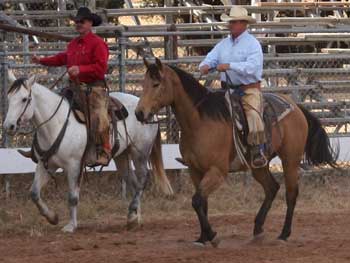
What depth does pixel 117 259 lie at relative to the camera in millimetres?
9320

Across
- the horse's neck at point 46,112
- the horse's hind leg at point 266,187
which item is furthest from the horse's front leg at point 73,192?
the horse's hind leg at point 266,187

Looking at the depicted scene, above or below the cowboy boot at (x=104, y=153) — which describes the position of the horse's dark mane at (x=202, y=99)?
above

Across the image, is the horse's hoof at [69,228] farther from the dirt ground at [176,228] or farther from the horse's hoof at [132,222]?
the horse's hoof at [132,222]

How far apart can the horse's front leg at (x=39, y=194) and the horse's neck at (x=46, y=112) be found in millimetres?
386

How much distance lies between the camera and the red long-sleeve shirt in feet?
37.4

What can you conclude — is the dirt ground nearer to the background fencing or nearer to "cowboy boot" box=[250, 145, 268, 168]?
"cowboy boot" box=[250, 145, 268, 168]

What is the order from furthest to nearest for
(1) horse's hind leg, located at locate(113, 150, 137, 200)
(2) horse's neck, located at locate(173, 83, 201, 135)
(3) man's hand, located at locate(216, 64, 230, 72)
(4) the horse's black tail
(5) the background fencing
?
1. (5) the background fencing
2. (1) horse's hind leg, located at locate(113, 150, 137, 200)
3. (4) the horse's black tail
4. (2) horse's neck, located at locate(173, 83, 201, 135)
5. (3) man's hand, located at locate(216, 64, 230, 72)

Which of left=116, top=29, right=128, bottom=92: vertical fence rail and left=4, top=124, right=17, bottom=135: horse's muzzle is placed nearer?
left=4, top=124, right=17, bottom=135: horse's muzzle

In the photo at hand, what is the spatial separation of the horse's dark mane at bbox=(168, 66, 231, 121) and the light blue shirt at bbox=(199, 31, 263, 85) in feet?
0.89

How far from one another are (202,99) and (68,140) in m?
1.99

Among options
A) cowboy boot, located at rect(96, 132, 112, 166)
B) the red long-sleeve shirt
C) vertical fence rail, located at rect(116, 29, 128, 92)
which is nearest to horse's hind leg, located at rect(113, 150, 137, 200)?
cowboy boot, located at rect(96, 132, 112, 166)

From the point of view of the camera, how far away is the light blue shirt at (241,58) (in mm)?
10117

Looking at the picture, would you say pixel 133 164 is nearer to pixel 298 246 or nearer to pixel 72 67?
pixel 72 67

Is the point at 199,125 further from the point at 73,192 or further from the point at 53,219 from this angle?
the point at 53,219
